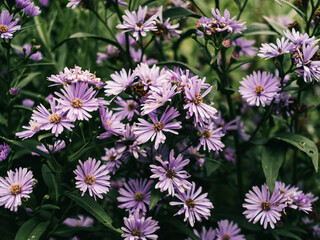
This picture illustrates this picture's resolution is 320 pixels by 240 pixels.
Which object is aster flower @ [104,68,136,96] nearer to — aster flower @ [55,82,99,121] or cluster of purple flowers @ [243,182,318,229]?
aster flower @ [55,82,99,121]

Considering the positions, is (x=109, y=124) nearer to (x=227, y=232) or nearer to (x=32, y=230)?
(x=32, y=230)

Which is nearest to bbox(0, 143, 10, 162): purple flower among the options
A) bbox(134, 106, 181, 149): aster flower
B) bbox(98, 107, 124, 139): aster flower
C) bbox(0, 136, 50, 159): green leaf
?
bbox(0, 136, 50, 159): green leaf

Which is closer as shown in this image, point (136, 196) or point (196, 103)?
point (196, 103)

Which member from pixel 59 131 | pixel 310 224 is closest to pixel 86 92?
pixel 59 131

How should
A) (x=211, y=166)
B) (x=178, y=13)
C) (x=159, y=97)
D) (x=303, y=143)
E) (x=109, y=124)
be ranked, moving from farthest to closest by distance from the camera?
(x=178, y=13), (x=211, y=166), (x=303, y=143), (x=109, y=124), (x=159, y=97)

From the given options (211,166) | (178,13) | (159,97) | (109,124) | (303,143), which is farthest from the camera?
(178,13)

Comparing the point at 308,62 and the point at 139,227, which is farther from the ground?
the point at 308,62

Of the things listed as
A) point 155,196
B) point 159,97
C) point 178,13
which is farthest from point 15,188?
point 178,13
